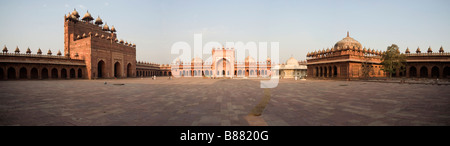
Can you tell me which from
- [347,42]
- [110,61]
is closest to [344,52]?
[347,42]

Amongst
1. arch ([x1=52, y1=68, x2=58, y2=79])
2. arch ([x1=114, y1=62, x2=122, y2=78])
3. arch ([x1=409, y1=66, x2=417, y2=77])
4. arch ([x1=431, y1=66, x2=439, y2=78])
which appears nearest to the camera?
arch ([x1=52, y1=68, x2=58, y2=79])

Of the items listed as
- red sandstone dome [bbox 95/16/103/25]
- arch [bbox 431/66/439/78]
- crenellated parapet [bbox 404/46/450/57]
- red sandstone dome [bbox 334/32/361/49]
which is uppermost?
red sandstone dome [bbox 95/16/103/25]

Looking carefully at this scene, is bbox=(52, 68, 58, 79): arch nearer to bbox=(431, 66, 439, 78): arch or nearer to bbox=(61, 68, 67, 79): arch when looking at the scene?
bbox=(61, 68, 67, 79): arch

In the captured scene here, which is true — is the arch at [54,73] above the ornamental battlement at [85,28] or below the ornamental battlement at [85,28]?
below

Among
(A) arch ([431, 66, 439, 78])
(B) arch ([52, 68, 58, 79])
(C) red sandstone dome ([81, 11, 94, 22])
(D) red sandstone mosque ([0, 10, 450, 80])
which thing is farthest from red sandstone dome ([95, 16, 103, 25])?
(A) arch ([431, 66, 439, 78])

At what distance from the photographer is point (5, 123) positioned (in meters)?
3.95

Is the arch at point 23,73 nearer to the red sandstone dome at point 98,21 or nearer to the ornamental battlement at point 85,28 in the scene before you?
the ornamental battlement at point 85,28

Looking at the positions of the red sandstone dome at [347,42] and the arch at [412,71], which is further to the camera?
the red sandstone dome at [347,42]

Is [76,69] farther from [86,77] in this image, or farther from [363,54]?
[363,54]

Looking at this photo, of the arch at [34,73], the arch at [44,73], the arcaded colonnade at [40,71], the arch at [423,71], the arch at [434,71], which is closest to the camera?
the arcaded colonnade at [40,71]

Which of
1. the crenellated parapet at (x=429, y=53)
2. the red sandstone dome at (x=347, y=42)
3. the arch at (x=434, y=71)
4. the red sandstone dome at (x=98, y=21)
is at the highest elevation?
the red sandstone dome at (x=98, y=21)

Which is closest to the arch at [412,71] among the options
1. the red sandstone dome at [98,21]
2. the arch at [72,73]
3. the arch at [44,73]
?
the arch at [72,73]
